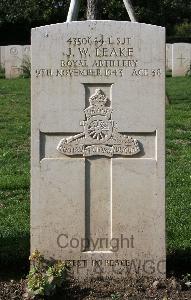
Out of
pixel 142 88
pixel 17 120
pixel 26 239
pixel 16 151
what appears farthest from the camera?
pixel 17 120

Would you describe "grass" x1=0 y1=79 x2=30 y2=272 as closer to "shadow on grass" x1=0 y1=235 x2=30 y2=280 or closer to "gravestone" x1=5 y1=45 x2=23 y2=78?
"shadow on grass" x1=0 y1=235 x2=30 y2=280

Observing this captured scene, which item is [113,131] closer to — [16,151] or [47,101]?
[47,101]

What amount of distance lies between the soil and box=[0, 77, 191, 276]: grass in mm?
641

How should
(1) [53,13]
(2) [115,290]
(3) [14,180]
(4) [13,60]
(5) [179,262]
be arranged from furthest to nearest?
1. (1) [53,13]
2. (4) [13,60]
3. (3) [14,180]
4. (5) [179,262]
5. (2) [115,290]

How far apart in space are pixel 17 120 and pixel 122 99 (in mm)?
7246

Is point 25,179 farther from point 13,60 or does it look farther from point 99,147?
point 13,60

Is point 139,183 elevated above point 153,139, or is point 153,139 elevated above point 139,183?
point 153,139

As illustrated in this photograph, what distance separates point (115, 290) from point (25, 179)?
3.29 metres

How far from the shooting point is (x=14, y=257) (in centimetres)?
540

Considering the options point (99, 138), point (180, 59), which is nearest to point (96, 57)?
point (99, 138)

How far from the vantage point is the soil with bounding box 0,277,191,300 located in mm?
4625

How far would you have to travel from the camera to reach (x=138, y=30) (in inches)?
187

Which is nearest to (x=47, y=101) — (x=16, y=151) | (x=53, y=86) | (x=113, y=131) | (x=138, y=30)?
(x=53, y=86)

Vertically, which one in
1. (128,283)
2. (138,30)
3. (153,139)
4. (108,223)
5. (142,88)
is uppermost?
(138,30)
